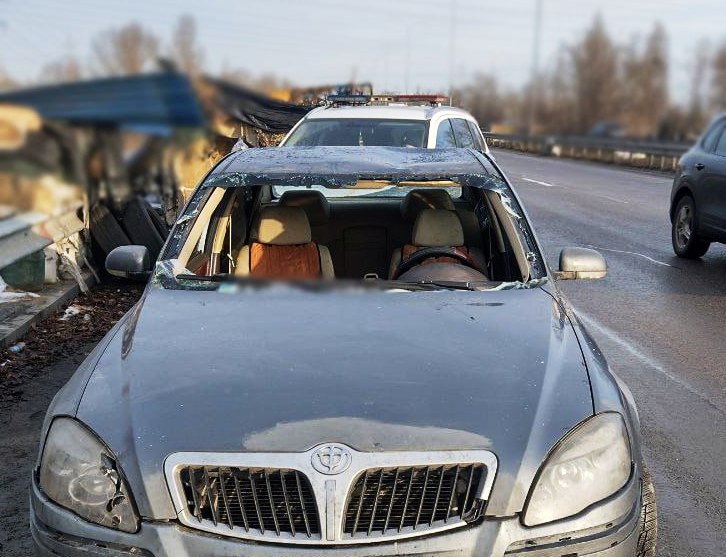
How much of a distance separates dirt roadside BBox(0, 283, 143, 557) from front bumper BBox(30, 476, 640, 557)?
117 centimetres

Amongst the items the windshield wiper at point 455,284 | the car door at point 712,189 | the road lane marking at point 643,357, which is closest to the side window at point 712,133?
the car door at point 712,189

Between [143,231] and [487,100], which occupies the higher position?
[487,100]

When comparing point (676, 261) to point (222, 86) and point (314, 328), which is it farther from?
point (222, 86)

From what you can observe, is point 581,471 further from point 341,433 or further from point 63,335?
point 63,335

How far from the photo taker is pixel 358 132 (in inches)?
341

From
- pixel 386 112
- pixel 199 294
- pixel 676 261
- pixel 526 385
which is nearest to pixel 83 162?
pixel 526 385

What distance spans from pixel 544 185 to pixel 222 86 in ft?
72.6

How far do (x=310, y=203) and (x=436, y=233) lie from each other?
0.84 m

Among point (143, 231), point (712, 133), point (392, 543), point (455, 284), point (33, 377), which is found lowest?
point (33, 377)

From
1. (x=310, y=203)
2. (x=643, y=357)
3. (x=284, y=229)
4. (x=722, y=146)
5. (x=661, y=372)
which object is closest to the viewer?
(x=284, y=229)

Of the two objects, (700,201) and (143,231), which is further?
(700,201)

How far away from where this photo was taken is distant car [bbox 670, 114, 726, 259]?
32.7 ft

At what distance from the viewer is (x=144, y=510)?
230 cm

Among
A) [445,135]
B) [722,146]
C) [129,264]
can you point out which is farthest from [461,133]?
[129,264]
